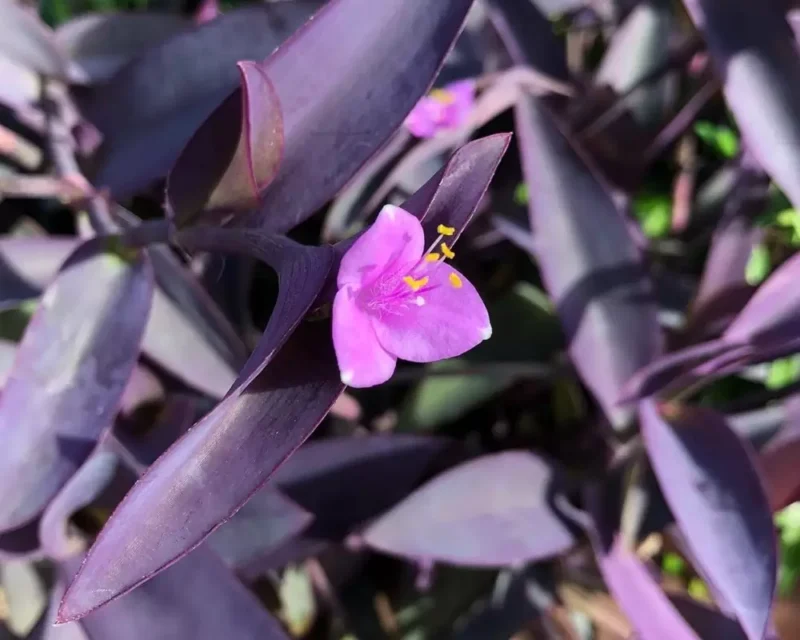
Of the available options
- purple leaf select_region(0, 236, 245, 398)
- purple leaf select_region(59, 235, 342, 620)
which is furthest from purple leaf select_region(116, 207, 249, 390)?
purple leaf select_region(59, 235, 342, 620)

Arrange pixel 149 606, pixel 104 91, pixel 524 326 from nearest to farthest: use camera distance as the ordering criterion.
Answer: pixel 149 606, pixel 104 91, pixel 524 326

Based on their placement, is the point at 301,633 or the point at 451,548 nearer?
the point at 451,548

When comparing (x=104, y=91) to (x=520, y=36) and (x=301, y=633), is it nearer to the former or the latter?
(x=520, y=36)

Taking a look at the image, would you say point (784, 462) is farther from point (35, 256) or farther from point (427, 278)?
point (35, 256)

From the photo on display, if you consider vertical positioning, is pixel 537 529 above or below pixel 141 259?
below

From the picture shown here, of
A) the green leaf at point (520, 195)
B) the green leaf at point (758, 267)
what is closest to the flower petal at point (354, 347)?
the green leaf at point (520, 195)

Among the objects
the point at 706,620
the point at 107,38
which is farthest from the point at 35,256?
the point at 706,620

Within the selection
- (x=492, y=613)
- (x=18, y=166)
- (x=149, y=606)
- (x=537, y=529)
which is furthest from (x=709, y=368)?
(x=18, y=166)
